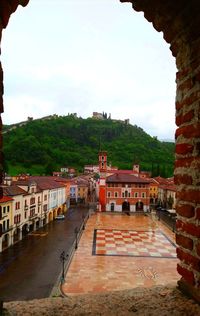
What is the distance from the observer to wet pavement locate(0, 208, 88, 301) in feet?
49.1

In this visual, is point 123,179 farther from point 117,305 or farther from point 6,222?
point 117,305

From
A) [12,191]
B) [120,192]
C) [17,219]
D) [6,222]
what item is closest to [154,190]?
[120,192]

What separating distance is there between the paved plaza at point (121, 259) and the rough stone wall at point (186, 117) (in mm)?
12615

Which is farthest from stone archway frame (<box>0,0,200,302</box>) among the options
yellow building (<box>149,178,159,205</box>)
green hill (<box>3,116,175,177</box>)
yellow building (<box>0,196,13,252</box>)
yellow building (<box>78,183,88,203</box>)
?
green hill (<box>3,116,175,177</box>)

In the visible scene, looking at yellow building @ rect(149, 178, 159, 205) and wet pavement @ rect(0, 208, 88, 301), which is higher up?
yellow building @ rect(149, 178, 159, 205)

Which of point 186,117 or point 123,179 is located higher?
point 186,117

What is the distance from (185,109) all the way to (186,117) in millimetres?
100

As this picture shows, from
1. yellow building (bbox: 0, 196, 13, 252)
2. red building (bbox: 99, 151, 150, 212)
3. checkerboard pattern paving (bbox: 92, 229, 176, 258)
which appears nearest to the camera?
checkerboard pattern paving (bbox: 92, 229, 176, 258)

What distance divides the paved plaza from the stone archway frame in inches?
497

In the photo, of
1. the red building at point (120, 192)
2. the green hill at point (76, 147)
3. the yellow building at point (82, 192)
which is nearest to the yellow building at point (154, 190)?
the green hill at point (76, 147)

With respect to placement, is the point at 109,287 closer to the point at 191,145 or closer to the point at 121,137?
the point at 191,145

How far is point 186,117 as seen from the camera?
2840mm

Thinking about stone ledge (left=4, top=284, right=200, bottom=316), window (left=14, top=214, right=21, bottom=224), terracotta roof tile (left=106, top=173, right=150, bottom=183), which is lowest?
window (left=14, top=214, right=21, bottom=224)

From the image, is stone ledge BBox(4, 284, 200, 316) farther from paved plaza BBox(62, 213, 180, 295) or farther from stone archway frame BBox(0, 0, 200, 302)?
paved plaza BBox(62, 213, 180, 295)
